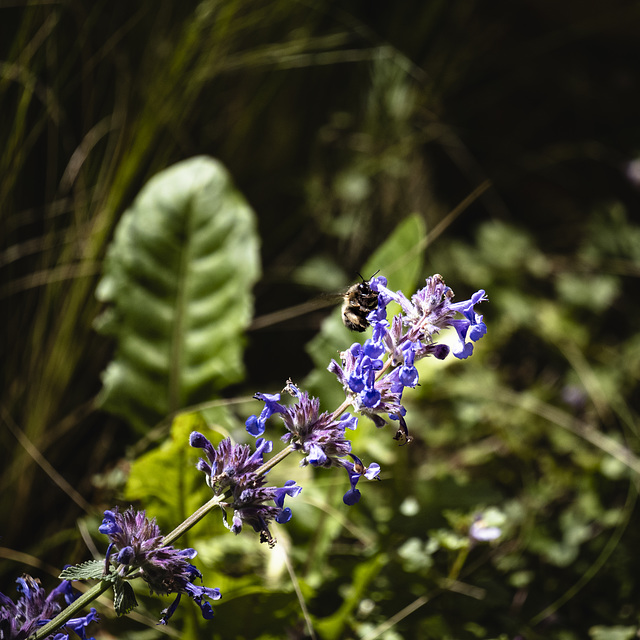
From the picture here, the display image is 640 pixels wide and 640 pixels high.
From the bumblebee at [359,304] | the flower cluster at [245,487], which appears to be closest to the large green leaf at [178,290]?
the bumblebee at [359,304]

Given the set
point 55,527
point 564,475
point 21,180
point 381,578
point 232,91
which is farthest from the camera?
point 232,91

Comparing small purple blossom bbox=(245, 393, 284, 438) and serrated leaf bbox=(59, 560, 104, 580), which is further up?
small purple blossom bbox=(245, 393, 284, 438)

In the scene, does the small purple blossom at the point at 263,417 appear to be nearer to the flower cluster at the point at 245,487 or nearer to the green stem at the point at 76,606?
the flower cluster at the point at 245,487

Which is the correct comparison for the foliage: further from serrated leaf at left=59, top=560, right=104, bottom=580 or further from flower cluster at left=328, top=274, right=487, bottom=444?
flower cluster at left=328, top=274, right=487, bottom=444

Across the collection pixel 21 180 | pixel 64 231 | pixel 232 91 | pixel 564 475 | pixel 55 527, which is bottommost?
pixel 564 475

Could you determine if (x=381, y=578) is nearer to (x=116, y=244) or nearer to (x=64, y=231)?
(x=116, y=244)

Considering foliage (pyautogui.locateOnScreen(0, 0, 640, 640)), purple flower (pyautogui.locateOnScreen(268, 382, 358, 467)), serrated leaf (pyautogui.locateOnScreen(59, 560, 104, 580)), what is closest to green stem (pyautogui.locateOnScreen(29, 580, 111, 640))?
serrated leaf (pyautogui.locateOnScreen(59, 560, 104, 580))

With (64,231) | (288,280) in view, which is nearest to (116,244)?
(64,231)
